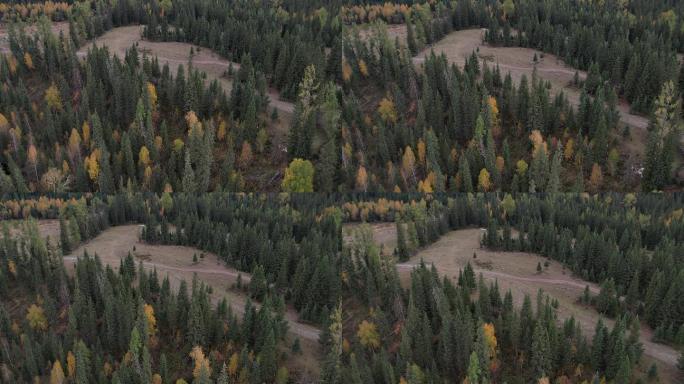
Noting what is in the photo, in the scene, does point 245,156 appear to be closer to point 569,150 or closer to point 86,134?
point 86,134

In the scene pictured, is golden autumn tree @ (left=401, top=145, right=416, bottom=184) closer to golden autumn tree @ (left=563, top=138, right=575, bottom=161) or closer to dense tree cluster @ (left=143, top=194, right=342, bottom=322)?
dense tree cluster @ (left=143, top=194, right=342, bottom=322)

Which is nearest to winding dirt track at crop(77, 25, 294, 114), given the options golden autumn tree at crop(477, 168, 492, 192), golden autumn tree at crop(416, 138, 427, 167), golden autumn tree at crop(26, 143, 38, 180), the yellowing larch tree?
the yellowing larch tree

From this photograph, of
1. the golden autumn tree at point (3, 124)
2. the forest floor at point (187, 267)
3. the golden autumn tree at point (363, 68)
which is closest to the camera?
the forest floor at point (187, 267)

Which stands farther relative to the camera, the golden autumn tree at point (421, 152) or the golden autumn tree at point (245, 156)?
the golden autumn tree at point (245, 156)

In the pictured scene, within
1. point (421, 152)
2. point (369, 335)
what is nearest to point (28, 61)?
point (421, 152)

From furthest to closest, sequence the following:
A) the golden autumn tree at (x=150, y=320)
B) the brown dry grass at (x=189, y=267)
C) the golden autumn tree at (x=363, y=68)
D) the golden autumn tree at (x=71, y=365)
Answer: the golden autumn tree at (x=363, y=68) → the golden autumn tree at (x=150, y=320) → the brown dry grass at (x=189, y=267) → the golden autumn tree at (x=71, y=365)

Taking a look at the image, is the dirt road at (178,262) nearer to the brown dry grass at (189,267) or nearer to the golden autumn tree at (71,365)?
the brown dry grass at (189,267)

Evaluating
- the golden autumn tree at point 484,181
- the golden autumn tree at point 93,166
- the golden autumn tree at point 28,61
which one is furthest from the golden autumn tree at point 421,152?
the golden autumn tree at point 28,61
